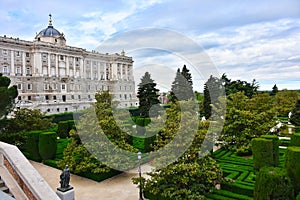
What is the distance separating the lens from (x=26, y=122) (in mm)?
18047

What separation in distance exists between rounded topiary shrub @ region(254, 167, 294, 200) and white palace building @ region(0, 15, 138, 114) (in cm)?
3508

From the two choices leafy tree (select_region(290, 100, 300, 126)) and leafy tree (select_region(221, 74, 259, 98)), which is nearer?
Result: leafy tree (select_region(290, 100, 300, 126))

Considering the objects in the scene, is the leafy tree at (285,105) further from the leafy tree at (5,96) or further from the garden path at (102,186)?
the leafy tree at (5,96)

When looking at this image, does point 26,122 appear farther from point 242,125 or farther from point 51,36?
point 51,36

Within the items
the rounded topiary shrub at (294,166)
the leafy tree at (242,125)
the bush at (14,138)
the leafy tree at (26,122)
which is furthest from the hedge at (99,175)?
the rounded topiary shrub at (294,166)

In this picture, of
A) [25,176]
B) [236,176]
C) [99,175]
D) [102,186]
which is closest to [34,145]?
[99,175]

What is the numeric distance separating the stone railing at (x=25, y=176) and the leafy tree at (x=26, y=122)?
33.7 feet

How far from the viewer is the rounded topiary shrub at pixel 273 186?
7.35 meters

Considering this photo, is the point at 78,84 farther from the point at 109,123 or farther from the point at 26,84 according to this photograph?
the point at 109,123

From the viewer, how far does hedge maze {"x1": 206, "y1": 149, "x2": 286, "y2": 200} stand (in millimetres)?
9635

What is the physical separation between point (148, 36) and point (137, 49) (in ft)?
2.84

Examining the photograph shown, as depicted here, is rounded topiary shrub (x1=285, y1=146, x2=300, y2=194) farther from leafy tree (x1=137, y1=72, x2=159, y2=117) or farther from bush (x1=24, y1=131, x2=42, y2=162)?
leafy tree (x1=137, y1=72, x2=159, y2=117)

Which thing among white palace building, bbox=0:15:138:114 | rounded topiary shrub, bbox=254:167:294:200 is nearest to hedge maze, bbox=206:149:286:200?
rounded topiary shrub, bbox=254:167:294:200

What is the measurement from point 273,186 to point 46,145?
12.8 m
